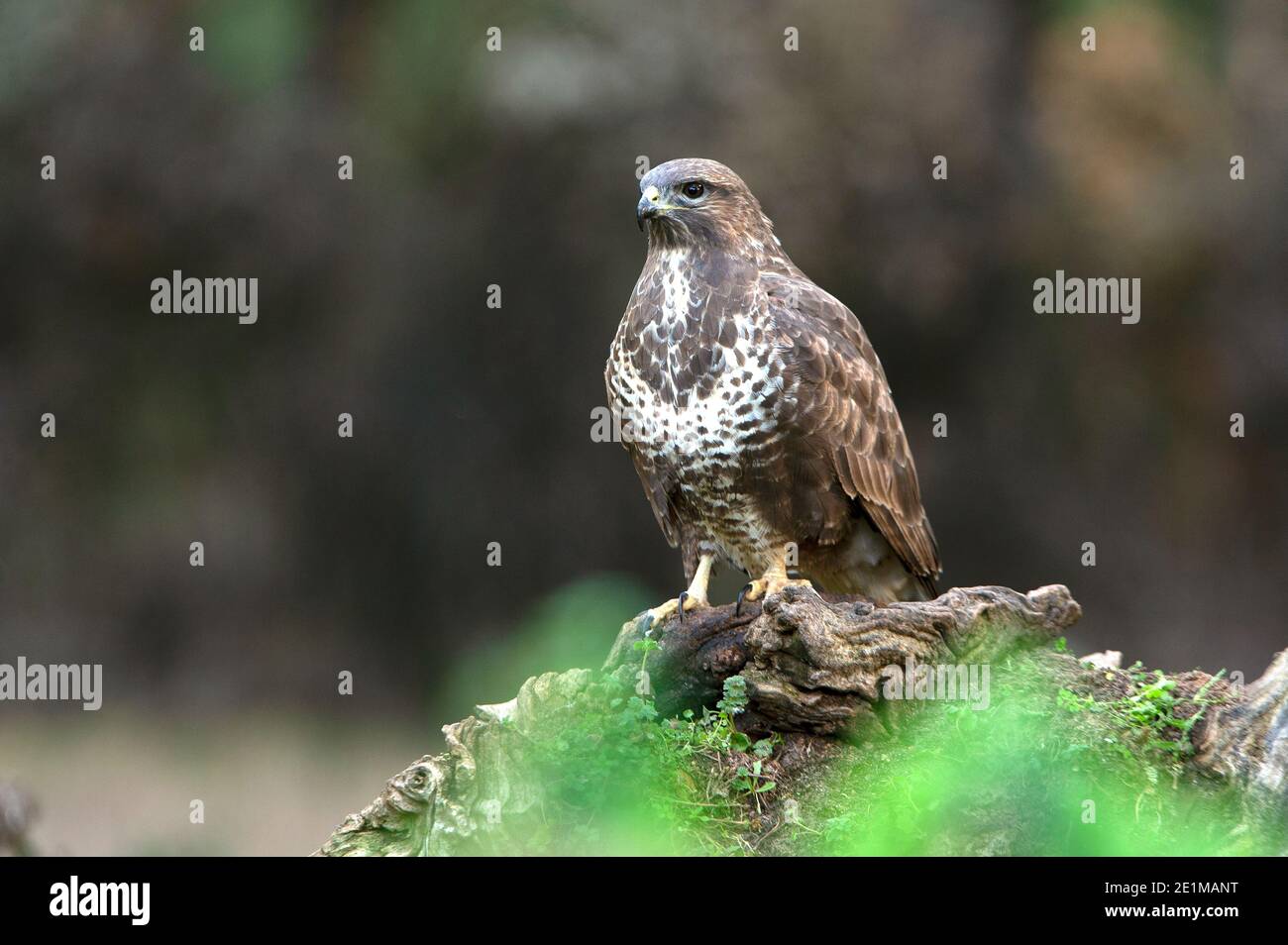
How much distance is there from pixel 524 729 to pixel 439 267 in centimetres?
482

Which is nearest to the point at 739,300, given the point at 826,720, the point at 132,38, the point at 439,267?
the point at 826,720

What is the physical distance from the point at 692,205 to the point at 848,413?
923 mm

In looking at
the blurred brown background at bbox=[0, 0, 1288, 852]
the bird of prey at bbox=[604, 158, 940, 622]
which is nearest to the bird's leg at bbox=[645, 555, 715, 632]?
the bird of prey at bbox=[604, 158, 940, 622]

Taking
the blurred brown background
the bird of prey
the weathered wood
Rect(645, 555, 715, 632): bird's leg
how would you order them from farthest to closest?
1. the blurred brown background
2. Rect(645, 555, 715, 632): bird's leg
3. the bird of prey
4. the weathered wood

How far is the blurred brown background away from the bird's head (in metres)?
3.08

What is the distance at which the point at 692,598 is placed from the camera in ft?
16.5

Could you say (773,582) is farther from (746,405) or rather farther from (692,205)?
(692,205)

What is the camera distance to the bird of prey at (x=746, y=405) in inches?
187

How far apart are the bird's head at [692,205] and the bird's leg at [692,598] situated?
3.92ft

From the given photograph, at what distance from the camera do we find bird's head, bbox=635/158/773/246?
496 cm

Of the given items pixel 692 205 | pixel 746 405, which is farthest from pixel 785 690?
pixel 692 205

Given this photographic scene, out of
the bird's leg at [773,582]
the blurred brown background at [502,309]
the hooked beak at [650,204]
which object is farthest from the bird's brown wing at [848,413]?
the blurred brown background at [502,309]

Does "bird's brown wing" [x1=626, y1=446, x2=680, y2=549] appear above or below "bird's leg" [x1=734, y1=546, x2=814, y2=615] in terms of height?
Result: above

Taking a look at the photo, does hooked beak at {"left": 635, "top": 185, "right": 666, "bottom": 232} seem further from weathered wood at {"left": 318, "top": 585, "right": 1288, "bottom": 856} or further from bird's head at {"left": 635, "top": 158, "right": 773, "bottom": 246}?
weathered wood at {"left": 318, "top": 585, "right": 1288, "bottom": 856}
